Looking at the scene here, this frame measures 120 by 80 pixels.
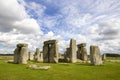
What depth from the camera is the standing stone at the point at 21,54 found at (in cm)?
3003

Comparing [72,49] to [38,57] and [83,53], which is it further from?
[38,57]

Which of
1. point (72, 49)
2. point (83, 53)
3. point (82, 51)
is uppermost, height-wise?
point (72, 49)

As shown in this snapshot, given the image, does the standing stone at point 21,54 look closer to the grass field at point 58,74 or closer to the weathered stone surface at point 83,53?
the grass field at point 58,74

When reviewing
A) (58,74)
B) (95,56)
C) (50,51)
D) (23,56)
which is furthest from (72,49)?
(58,74)

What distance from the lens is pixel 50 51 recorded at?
38.9m

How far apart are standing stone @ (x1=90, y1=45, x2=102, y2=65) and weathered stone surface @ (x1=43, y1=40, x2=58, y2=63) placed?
8.25 meters

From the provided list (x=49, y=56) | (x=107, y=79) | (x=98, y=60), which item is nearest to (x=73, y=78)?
(x=107, y=79)

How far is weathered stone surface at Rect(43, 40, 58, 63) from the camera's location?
123ft

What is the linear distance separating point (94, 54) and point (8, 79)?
1834cm

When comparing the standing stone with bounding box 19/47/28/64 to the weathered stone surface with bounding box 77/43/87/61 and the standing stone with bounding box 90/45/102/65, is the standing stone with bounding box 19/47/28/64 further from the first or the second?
the weathered stone surface with bounding box 77/43/87/61

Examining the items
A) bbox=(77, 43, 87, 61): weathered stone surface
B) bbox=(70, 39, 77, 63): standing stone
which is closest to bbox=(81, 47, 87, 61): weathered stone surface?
bbox=(77, 43, 87, 61): weathered stone surface

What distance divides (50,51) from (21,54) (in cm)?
960

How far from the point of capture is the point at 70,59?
3938 centimetres

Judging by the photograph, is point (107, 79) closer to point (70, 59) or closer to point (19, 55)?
point (19, 55)
